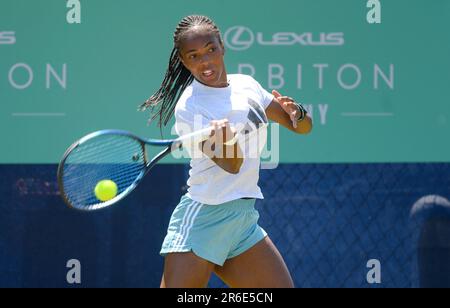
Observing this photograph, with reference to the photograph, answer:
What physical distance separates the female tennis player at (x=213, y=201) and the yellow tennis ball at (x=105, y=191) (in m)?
0.27

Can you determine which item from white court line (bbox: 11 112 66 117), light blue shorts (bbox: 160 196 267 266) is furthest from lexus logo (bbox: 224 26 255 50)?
light blue shorts (bbox: 160 196 267 266)

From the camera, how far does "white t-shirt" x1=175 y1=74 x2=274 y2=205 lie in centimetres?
348

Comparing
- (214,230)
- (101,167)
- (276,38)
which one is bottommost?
(214,230)

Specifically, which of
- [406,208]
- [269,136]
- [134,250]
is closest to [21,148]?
[134,250]

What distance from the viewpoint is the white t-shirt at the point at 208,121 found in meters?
3.48

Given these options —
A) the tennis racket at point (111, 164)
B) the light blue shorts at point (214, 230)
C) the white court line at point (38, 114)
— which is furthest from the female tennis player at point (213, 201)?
the white court line at point (38, 114)

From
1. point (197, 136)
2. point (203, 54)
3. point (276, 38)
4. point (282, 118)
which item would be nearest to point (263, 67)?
point (276, 38)

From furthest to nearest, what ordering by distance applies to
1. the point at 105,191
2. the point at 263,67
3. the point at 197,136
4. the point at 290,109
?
1. the point at 263,67
2. the point at 290,109
3. the point at 105,191
4. the point at 197,136

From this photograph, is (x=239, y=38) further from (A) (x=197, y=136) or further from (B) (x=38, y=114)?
(A) (x=197, y=136)

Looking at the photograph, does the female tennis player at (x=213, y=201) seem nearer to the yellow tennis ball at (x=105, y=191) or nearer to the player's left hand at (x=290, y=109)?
the player's left hand at (x=290, y=109)

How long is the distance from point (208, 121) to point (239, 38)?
5.02 ft

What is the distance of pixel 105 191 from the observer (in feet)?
11.2
